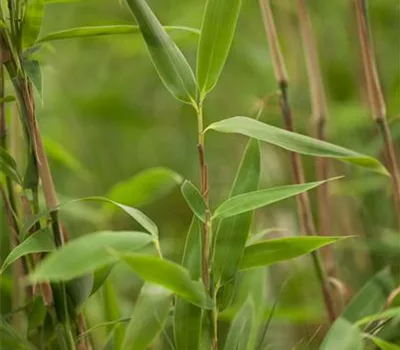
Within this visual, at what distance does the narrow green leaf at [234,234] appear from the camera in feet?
1.89

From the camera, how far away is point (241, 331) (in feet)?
2.03

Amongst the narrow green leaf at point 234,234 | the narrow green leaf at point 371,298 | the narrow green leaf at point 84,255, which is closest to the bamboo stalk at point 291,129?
the narrow green leaf at point 371,298

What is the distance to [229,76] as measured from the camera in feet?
4.67

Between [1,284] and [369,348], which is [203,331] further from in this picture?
[1,284]

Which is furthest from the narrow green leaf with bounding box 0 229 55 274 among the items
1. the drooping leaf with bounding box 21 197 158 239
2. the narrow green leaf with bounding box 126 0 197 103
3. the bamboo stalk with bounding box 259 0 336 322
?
the bamboo stalk with bounding box 259 0 336 322

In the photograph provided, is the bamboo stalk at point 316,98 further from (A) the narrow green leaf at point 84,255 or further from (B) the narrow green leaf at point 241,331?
(A) the narrow green leaf at point 84,255

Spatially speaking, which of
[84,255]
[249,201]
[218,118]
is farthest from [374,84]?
[218,118]

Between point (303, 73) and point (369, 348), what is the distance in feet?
2.33

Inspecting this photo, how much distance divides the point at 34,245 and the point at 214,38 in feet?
0.54

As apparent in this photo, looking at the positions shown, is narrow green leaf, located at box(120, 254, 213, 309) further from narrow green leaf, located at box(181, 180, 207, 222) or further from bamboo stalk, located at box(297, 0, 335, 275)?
bamboo stalk, located at box(297, 0, 335, 275)

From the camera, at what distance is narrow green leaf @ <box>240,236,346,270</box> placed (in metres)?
0.57

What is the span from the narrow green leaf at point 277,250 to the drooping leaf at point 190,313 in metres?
0.03

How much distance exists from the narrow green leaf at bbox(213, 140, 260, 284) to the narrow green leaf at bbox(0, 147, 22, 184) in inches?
5.4

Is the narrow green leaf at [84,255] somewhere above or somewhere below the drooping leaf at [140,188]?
above
